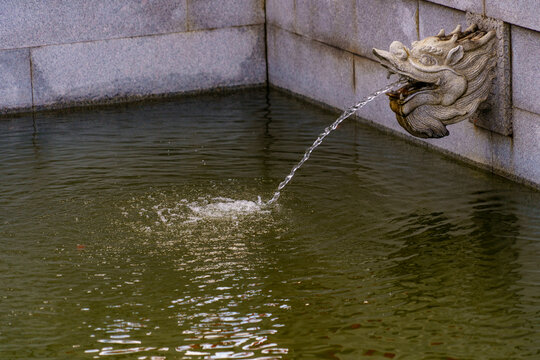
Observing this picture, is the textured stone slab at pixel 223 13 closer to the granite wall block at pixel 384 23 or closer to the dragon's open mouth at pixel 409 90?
the granite wall block at pixel 384 23

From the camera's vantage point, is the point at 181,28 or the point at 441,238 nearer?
the point at 441,238

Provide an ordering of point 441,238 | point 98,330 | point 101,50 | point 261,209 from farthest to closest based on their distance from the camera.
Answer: point 101,50 → point 261,209 → point 441,238 → point 98,330

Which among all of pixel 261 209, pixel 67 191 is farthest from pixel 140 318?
pixel 67 191

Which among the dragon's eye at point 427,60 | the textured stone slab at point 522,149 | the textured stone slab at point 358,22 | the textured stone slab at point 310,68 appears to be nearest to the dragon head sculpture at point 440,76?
the dragon's eye at point 427,60

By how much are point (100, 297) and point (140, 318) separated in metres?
0.59

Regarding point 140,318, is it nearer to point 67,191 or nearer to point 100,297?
point 100,297

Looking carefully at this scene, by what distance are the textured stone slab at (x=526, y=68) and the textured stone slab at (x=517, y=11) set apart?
0.12 metres

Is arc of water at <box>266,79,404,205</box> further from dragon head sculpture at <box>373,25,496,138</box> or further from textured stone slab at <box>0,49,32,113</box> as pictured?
textured stone slab at <box>0,49,32,113</box>

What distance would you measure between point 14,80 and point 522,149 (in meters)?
7.54

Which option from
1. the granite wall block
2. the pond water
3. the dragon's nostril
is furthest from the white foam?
the granite wall block

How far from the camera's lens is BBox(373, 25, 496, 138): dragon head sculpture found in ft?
33.2

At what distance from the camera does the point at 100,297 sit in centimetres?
821

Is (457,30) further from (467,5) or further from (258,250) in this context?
(258,250)

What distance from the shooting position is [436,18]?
11.5 meters
